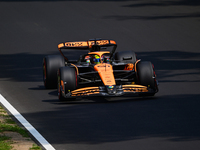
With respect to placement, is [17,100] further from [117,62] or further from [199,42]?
[199,42]

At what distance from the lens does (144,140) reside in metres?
9.08

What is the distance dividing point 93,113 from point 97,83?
2082mm

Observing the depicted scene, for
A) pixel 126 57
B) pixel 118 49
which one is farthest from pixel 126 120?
pixel 118 49

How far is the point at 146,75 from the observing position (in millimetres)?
12828

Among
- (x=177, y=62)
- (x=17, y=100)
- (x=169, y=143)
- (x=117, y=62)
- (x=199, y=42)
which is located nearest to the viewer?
(x=169, y=143)

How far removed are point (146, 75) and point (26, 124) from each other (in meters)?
3.60

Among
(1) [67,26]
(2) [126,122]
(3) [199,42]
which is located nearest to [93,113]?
(2) [126,122]

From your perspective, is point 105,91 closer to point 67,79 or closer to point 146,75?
point 67,79

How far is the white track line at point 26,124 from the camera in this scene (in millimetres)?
8883

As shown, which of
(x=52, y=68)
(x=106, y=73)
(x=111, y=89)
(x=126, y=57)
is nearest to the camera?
(x=111, y=89)

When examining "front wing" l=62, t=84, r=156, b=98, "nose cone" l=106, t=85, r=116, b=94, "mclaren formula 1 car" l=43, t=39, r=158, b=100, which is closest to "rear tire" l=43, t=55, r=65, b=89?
"mclaren formula 1 car" l=43, t=39, r=158, b=100

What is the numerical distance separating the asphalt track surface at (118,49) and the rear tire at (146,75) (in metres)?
0.36

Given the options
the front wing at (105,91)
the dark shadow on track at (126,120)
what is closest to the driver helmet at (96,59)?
the front wing at (105,91)

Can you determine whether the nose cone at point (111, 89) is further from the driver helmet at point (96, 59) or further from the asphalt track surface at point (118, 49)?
the driver helmet at point (96, 59)
